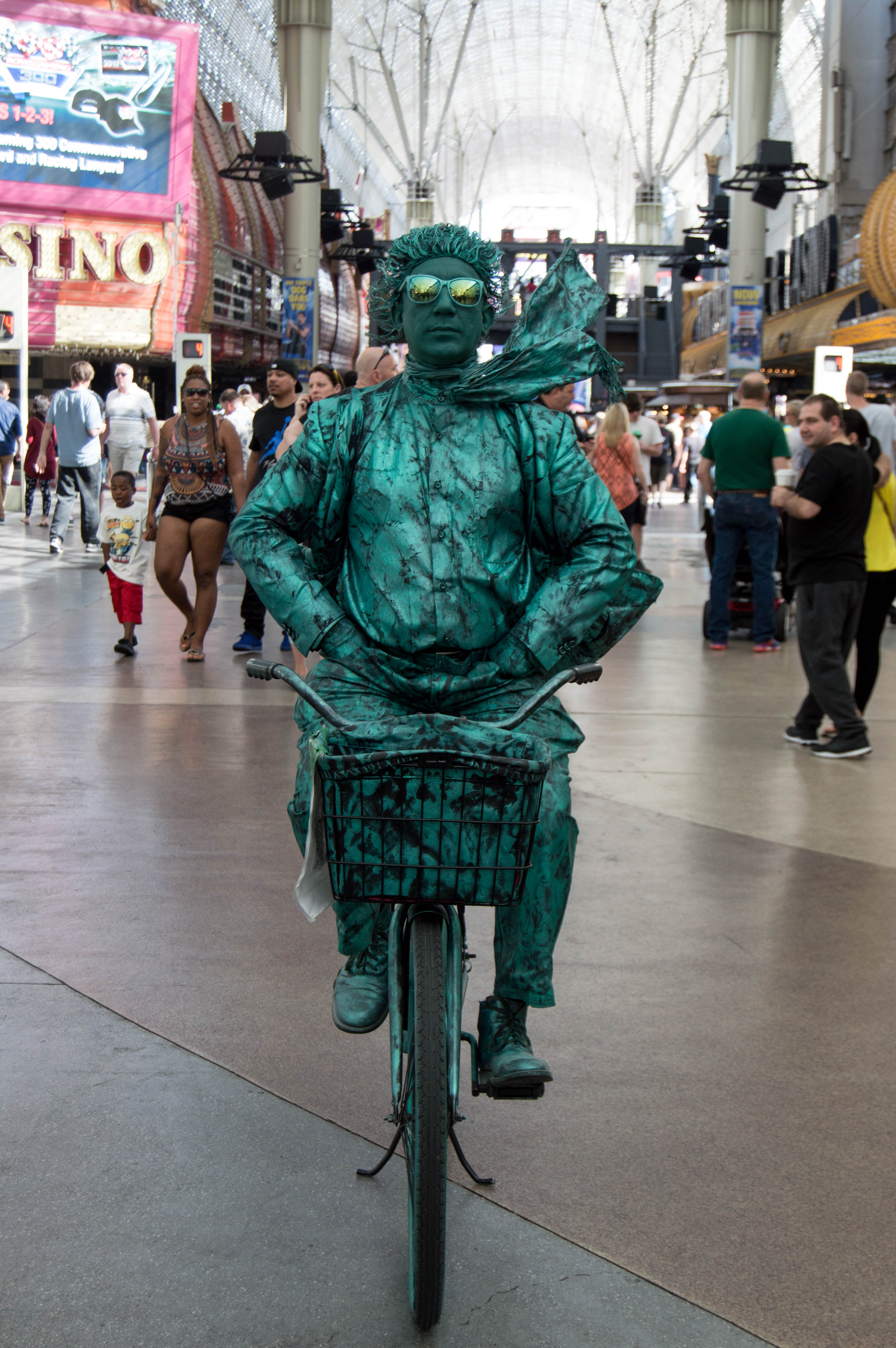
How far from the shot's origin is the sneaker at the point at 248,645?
10.3 metres

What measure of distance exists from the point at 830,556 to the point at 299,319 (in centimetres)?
2464

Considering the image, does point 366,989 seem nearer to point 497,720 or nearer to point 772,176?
point 497,720

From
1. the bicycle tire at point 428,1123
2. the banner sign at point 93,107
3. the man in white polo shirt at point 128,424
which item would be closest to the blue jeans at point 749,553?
the man in white polo shirt at point 128,424

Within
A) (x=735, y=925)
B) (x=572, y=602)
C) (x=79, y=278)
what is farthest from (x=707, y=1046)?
(x=79, y=278)

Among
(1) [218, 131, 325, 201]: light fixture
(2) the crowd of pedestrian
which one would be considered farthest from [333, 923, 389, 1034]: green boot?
(1) [218, 131, 325, 201]: light fixture

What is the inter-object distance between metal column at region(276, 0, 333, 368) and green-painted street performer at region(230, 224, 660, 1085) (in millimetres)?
28304

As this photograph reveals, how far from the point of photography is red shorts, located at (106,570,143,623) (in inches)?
393

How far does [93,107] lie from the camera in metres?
29.0

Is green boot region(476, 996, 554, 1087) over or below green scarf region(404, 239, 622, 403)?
below

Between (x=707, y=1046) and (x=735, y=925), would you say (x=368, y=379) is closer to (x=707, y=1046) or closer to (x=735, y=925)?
(x=735, y=925)

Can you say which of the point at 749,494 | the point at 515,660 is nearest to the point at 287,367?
the point at 749,494

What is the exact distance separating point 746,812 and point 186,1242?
12.9 feet

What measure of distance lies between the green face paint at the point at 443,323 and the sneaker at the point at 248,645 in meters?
7.47

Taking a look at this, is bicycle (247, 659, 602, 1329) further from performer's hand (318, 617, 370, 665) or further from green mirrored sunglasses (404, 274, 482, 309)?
green mirrored sunglasses (404, 274, 482, 309)
